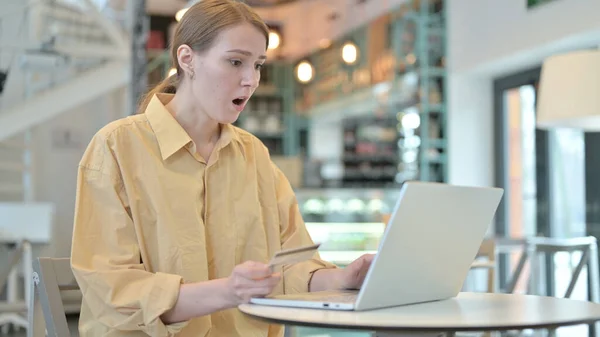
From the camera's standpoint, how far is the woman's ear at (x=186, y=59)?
5.32ft

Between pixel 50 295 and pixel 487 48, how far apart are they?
5.68 meters

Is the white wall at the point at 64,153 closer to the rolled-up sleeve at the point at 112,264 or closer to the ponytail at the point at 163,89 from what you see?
the ponytail at the point at 163,89

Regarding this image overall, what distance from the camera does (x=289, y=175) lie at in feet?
26.6

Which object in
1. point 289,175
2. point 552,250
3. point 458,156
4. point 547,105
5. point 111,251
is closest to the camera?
point 111,251

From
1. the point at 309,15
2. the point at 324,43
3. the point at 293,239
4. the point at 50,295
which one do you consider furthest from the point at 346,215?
the point at 50,295

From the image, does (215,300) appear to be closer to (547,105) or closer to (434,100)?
(547,105)

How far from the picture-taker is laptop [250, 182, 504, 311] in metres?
1.15

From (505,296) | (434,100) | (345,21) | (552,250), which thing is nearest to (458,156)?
(434,100)

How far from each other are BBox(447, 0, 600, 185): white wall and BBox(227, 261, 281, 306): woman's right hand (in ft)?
14.7

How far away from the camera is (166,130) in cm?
160

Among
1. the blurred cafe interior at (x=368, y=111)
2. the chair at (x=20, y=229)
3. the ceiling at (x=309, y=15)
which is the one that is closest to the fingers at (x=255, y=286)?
the blurred cafe interior at (x=368, y=111)

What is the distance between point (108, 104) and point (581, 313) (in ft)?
29.4

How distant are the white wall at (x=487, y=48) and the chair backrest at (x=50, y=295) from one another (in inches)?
174

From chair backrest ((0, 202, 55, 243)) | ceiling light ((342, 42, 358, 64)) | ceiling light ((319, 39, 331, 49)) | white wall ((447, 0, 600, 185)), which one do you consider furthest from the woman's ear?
ceiling light ((319, 39, 331, 49))
